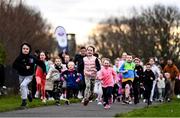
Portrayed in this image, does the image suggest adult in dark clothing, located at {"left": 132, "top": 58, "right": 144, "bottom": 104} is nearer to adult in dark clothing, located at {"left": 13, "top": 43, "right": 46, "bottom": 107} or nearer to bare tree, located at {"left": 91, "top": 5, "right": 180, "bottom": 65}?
adult in dark clothing, located at {"left": 13, "top": 43, "right": 46, "bottom": 107}

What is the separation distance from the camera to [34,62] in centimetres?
2048

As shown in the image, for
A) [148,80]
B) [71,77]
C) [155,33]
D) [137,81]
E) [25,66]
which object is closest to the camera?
[25,66]

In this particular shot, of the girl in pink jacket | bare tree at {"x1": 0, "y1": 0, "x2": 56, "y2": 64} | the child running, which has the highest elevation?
bare tree at {"x1": 0, "y1": 0, "x2": 56, "y2": 64}

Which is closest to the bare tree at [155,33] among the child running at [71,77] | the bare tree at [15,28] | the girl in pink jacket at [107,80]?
the bare tree at [15,28]

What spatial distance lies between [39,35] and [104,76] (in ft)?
177

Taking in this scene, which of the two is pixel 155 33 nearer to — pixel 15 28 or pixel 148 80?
pixel 15 28

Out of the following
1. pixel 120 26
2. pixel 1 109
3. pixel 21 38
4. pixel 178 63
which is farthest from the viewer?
pixel 120 26

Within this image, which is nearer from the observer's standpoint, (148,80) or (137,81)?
(148,80)

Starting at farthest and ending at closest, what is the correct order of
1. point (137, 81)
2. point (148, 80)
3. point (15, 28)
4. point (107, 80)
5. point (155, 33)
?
point (155, 33)
point (15, 28)
point (137, 81)
point (148, 80)
point (107, 80)

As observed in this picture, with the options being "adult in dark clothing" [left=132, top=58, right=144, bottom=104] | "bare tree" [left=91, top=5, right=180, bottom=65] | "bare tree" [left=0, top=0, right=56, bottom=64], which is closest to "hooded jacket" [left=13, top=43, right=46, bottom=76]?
"adult in dark clothing" [left=132, top=58, right=144, bottom=104]

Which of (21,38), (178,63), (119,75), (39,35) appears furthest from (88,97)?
(178,63)

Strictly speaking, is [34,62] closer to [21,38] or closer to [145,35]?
[21,38]

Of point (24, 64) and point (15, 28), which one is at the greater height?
point (15, 28)

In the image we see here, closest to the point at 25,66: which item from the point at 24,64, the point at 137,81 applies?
the point at 24,64
